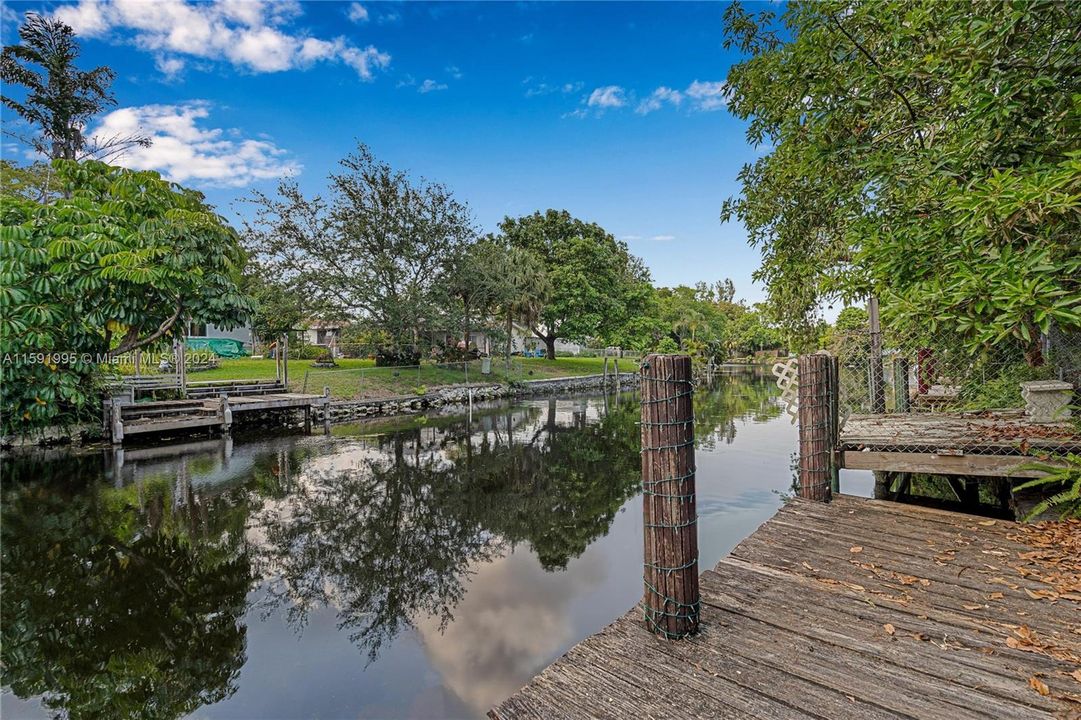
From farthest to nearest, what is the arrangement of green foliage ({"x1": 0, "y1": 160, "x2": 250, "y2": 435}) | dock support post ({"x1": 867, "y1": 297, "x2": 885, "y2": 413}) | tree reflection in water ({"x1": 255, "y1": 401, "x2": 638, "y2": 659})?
→ green foliage ({"x1": 0, "y1": 160, "x2": 250, "y2": 435}) → dock support post ({"x1": 867, "y1": 297, "x2": 885, "y2": 413}) → tree reflection in water ({"x1": 255, "y1": 401, "x2": 638, "y2": 659})

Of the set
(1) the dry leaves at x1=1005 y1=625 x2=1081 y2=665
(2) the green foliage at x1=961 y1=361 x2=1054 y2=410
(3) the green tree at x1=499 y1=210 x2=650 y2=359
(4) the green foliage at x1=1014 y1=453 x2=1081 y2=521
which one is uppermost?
(3) the green tree at x1=499 y1=210 x2=650 y2=359

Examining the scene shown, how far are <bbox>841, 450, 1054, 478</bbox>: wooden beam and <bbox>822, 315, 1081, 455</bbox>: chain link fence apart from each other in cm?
9

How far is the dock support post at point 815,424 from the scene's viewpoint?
4195mm

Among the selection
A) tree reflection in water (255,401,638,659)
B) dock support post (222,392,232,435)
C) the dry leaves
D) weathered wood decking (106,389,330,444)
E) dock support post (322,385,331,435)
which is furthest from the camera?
dock support post (322,385,331,435)

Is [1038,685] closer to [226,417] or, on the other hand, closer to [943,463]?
[943,463]

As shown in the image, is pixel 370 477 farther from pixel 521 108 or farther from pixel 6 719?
pixel 521 108

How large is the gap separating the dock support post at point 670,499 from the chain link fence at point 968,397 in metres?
2.08

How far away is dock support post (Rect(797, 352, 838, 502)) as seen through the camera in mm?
4195

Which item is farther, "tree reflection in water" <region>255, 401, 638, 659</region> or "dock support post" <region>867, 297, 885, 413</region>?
"dock support post" <region>867, 297, 885, 413</region>

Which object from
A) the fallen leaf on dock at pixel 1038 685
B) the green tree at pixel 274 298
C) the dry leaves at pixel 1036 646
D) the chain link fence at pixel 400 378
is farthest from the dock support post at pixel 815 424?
the green tree at pixel 274 298

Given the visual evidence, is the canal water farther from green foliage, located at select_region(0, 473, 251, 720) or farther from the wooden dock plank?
the wooden dock plank

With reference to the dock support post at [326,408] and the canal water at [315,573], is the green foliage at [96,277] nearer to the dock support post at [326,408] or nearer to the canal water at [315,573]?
the canal water at [315,573]

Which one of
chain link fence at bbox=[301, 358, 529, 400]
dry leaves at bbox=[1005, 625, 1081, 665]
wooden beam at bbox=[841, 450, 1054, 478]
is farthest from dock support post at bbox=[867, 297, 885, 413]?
chain link fence at bbox=[301, 358, 529, 400]

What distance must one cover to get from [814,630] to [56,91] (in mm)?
27405
